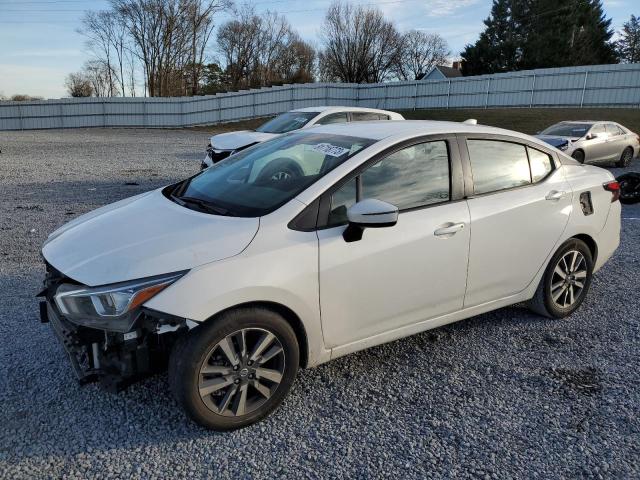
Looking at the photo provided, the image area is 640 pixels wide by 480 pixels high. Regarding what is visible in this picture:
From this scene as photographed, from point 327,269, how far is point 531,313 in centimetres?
240

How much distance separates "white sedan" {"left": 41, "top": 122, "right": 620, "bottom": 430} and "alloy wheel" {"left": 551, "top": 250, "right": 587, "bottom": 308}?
3 cm

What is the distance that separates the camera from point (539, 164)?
412 cm

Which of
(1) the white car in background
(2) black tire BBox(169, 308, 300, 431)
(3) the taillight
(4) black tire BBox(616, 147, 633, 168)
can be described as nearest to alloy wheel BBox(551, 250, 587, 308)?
(3) the taillight

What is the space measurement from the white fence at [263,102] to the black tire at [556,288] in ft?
95.7

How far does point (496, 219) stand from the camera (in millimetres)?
3629

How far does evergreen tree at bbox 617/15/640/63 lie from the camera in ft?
174

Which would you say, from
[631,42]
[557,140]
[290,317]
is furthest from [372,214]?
[631,42]

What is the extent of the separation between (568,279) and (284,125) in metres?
7.88

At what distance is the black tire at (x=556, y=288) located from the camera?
416cm

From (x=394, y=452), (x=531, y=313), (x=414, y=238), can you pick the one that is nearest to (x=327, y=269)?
(x=414, y=238)

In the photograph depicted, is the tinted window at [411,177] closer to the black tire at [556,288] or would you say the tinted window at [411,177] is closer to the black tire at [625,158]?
the black tire at [556,288]

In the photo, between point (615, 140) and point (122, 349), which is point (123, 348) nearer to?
point (122, 349)

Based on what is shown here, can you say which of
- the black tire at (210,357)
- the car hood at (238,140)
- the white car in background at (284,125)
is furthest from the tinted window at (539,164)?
the car hood at (238,140)

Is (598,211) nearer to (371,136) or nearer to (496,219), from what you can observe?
(496,219)
